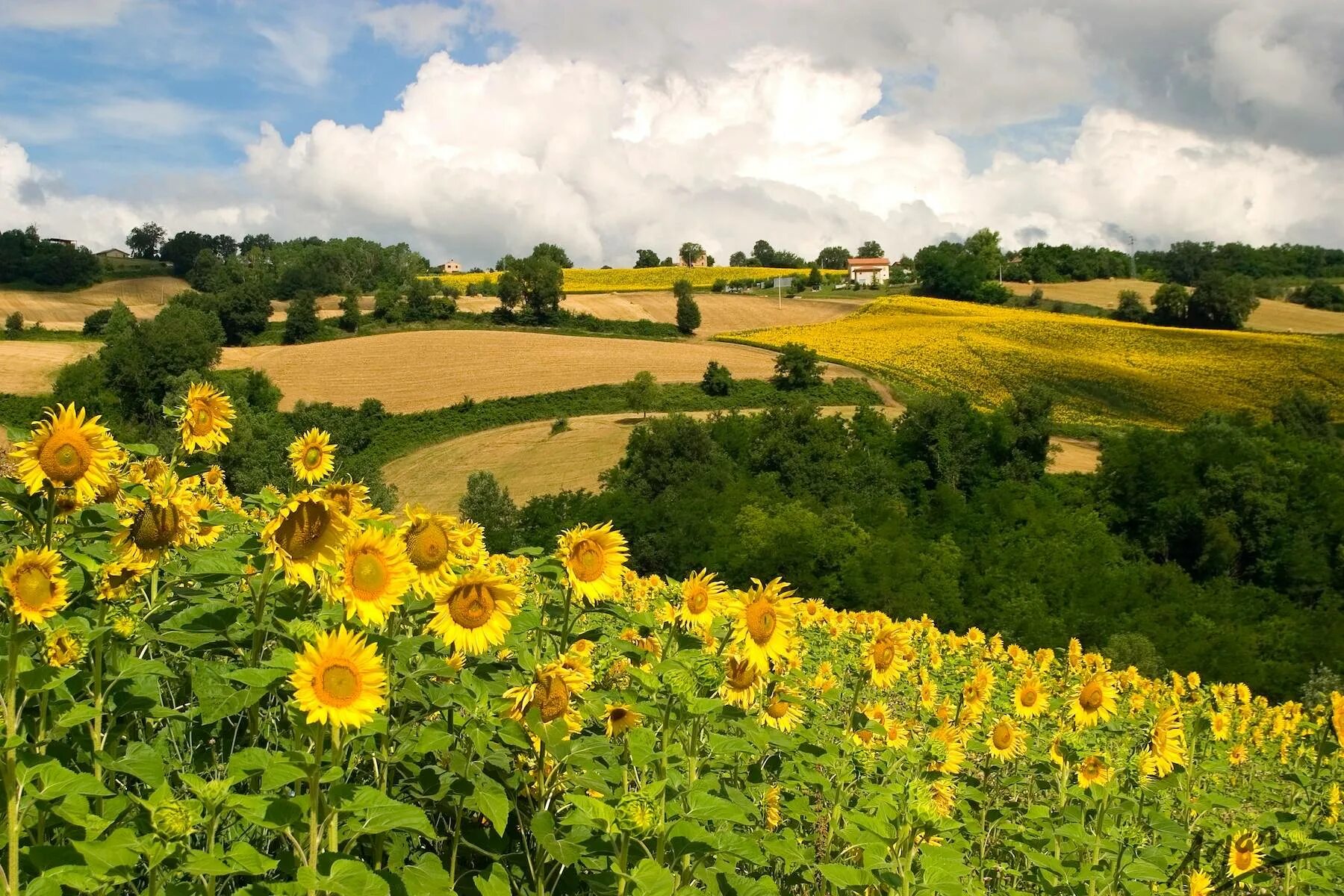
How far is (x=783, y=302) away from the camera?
329 ft

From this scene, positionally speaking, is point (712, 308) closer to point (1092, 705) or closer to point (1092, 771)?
point (1092, 705)

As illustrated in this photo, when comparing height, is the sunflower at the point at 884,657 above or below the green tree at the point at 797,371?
above

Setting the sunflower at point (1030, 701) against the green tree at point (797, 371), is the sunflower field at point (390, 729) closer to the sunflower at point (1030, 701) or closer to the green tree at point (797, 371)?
the sunflower at point (1030, 701)

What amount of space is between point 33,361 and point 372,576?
77873mm

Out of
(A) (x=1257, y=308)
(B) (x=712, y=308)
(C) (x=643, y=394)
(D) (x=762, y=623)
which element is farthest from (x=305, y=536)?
(A) (x=1257, y=308)

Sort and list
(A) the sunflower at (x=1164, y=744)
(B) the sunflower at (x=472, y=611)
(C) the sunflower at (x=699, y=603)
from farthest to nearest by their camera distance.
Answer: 1. (A) the sunflower at (x=1164, y=744)
2. (C) the sunflower at (x=699, y=603)
3. (B) the sunflower at (x=472, y=611)

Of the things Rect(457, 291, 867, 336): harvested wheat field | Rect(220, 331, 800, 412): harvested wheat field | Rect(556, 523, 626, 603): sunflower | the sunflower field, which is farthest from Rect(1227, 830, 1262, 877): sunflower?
Rect(457, 291, 867, 336): harvested wheat field

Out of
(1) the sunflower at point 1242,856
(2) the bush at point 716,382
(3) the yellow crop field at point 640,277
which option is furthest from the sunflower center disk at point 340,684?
(3) the yellow crop field at point 640,277

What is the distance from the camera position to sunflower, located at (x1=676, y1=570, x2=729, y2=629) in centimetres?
379

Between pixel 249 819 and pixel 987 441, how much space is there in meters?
57.4

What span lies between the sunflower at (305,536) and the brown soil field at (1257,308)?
91979 millimetres

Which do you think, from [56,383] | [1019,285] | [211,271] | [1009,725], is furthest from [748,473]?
[211,271]

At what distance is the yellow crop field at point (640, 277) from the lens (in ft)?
360

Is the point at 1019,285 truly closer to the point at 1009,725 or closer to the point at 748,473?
the point at 748,473
